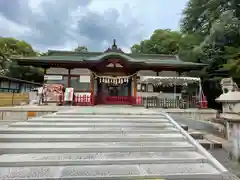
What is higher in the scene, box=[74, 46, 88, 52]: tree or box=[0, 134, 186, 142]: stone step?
box=[74, 46, 88, 52]: tree

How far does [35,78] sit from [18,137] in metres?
24.1

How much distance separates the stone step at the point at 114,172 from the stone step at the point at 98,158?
3.4 inches

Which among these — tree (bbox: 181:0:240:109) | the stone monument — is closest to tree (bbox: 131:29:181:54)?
tree (bbox: 181:0:240:109)

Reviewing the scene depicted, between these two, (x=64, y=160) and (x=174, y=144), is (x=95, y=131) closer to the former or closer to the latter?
(x=64, y=160)

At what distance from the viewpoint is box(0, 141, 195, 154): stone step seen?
3528 mm

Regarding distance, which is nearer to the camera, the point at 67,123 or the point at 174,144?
the point at 174,144

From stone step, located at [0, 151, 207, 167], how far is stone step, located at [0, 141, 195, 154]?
0.41 ft

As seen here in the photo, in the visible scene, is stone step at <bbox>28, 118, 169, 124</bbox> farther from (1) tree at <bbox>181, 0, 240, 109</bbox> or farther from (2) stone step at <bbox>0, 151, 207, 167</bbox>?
(1) tree at <bbox>181, 0, 240, 109</bbox>

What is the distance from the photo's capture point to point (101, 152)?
358 centimetres

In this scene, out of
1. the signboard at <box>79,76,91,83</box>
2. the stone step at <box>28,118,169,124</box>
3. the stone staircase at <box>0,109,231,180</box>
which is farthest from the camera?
the signboard at <box>79,76,91,83</box>

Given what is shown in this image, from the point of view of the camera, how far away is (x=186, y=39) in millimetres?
15875

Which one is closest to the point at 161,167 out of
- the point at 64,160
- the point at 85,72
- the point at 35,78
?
the point at 64,160

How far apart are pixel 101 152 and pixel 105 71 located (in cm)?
833

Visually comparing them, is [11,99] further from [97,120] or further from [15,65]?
[15,65]
